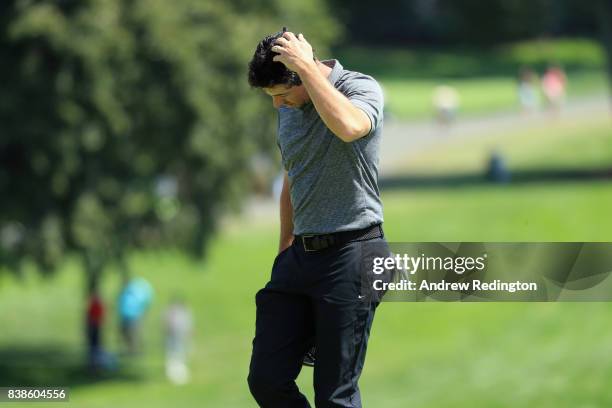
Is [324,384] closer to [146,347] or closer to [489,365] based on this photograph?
[489,365]

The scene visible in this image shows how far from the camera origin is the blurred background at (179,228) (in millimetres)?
22562

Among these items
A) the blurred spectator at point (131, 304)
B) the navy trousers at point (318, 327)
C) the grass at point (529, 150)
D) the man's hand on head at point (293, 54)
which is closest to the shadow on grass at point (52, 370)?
the blurred spectator at point (131, 304)

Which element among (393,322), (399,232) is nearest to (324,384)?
(393,322)

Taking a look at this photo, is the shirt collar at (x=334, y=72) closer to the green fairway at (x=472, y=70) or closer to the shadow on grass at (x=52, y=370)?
the shadow on grass at (x=52, y=370)

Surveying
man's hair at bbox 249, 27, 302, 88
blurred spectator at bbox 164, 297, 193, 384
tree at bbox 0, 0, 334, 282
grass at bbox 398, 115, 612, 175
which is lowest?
man's hair at bbox 249, 27, 302, 88

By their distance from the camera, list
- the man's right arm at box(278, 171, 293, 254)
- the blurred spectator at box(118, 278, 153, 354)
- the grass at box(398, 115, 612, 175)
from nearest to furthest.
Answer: the man's right arm at box(278, 171, 293, 254)
the blurred spectator at box(118, 278, 153, 354)
the grass at box(398, 115, 612, 175)

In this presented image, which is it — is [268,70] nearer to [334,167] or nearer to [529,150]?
[334,167]

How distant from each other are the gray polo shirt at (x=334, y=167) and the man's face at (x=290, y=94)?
0.04 m

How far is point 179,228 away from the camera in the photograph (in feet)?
82.5

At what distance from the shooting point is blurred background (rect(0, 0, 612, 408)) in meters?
22.6

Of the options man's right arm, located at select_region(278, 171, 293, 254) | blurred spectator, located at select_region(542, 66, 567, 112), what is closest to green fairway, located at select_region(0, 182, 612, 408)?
blurred spectator, located at select_region(542, 66, 567, 112)

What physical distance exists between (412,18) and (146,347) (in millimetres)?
40049

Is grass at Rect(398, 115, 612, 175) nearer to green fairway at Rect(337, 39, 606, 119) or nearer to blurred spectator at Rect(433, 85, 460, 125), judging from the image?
blurred spectator at Rect(433, 85, 460, 125)

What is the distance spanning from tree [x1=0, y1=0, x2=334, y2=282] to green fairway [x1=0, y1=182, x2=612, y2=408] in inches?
81.6
